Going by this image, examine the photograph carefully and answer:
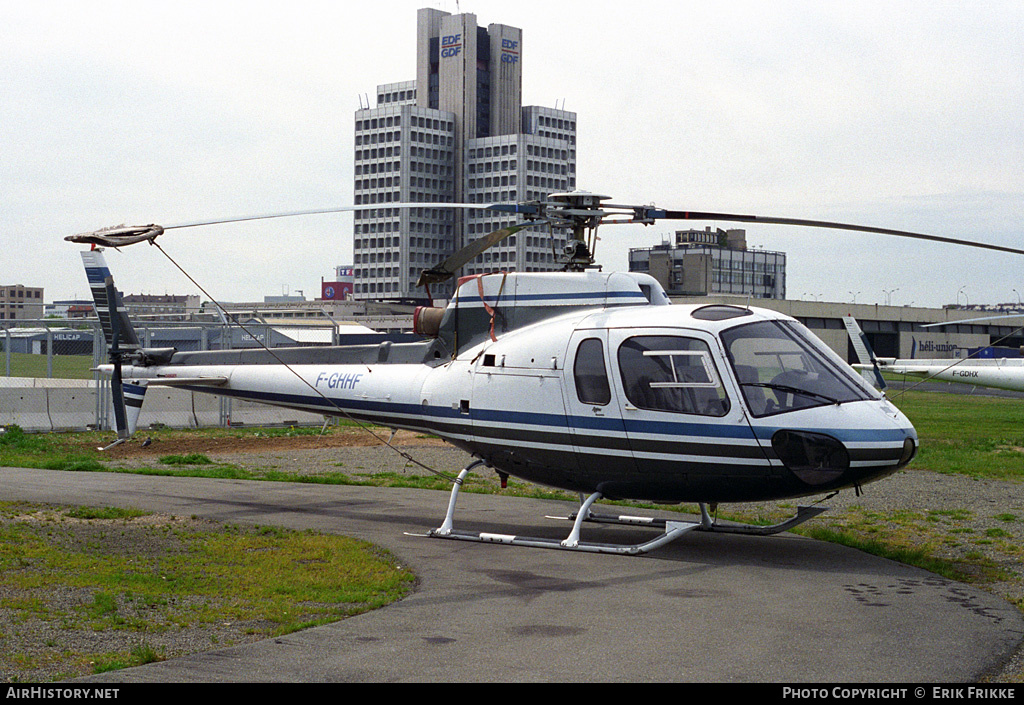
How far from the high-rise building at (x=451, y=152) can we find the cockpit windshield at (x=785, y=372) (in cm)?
13340

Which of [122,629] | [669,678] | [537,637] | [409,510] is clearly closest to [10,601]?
[122,629]

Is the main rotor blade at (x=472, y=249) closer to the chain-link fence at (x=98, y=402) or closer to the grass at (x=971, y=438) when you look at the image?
the grass at (x=971, y=438)

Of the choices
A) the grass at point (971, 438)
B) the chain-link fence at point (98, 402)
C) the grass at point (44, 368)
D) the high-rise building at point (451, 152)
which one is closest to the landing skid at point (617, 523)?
the grass at point (971, 438)

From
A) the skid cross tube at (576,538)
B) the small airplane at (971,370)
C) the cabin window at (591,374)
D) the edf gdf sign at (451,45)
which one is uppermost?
the edf gdf sign at (451,45)

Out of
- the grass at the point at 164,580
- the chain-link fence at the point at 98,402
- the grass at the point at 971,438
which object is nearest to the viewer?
the grass at the point at 164,580

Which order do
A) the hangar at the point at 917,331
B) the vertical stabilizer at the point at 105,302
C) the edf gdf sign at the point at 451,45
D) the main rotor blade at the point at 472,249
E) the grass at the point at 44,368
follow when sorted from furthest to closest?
the edf gdf sign at the point at 451,45, the hangar at the point at 917,331, the grass at the point at 44,368, the vertical stabilizer at the point at 105,302, the main rotor blade at the point at 472,249

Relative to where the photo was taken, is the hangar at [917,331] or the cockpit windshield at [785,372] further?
the hangar at [917,331]

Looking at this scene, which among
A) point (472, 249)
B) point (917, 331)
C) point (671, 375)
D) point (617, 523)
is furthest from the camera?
point (917, 331)

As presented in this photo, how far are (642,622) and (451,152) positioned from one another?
483 ft

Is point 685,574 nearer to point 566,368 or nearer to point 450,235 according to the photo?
point 566,368

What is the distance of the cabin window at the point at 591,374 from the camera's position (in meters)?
12.0

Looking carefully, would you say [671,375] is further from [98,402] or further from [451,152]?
[451,152]

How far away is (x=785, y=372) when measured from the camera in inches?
441

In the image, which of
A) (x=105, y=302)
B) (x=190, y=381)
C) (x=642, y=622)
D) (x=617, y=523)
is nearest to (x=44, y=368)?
(x=105, y=302)
